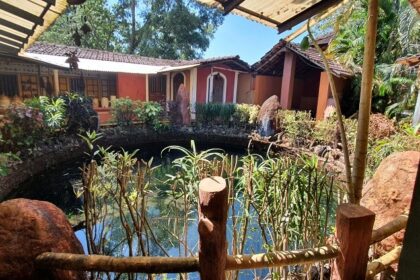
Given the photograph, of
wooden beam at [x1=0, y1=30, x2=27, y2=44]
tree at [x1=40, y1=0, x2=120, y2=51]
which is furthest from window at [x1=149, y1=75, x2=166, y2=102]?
wooden beam at [x1=0, y1=30, x2=27, y2=44]

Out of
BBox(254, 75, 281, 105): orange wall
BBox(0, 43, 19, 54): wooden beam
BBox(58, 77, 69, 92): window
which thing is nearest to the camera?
BBox(0, 43, 19, 54): wooden beam

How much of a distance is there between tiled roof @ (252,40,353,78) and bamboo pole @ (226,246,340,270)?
8399 millimetres

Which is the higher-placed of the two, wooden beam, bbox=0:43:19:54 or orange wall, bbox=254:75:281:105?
wooden beam, bbox=0:43:19:54

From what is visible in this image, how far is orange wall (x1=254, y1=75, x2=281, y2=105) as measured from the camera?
42.5 feet

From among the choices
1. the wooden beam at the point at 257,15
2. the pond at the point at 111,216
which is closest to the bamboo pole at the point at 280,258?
the wooden beam at the point at 257,15

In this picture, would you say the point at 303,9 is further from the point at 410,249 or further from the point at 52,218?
the point at 52,218

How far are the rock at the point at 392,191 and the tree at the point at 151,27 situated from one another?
1867 centimetres

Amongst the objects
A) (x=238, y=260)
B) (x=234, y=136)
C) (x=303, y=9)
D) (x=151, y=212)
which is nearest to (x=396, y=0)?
(x=234, y=136)

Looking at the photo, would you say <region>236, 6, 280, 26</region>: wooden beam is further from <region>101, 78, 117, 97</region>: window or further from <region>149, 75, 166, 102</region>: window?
<region>101, 78, 117, 97</region>: window

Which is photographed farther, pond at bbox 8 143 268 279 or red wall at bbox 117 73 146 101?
red wall at bbox 117 73 146 101

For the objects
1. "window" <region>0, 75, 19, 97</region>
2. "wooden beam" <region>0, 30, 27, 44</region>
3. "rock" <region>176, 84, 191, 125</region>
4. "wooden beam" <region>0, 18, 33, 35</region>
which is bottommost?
"rock" <region>176, 84, 191, 125</region>

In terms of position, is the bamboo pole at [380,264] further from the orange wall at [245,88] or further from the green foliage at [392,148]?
the orange wall at [245,88]

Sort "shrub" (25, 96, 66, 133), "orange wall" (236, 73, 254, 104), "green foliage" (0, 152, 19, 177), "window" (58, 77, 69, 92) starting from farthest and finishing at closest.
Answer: "orange wall" (236, 73, 254, 104) → "window" (58, 77, 69, 92) → "shrub" (25, 96, 66, 133) → "green foliage" (0, 152, 19, 177)

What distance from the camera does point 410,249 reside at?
793 millimetres
